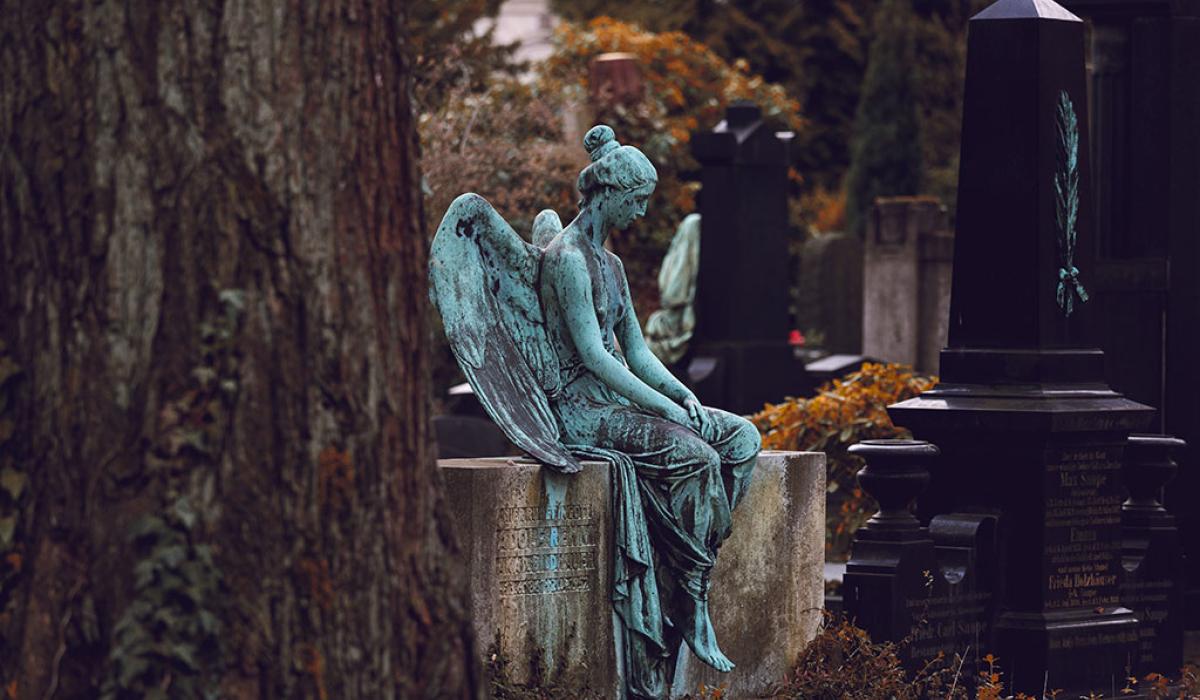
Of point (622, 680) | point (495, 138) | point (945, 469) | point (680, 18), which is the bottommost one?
point (622, 680)

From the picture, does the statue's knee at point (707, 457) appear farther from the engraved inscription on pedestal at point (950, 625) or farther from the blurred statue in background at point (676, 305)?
the blurred statue in background at point (676, 305)

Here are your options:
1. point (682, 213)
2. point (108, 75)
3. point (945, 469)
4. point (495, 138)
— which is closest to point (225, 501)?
point (108, 75)

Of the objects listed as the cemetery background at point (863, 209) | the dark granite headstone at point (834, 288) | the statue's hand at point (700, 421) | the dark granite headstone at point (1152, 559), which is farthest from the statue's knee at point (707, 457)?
the dark granite headstone at point (834, 288)

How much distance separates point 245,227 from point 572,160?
1341 centimetres

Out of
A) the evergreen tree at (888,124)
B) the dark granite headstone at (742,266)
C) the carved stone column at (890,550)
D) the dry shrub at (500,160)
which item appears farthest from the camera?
the evergreen tree at (888,124)

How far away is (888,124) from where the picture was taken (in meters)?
31.5

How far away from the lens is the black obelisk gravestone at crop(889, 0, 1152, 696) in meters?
8.74

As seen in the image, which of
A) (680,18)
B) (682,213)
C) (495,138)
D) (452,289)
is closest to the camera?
(452,289)

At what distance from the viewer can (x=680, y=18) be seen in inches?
1366

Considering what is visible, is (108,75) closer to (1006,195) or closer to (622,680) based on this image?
(622,680)

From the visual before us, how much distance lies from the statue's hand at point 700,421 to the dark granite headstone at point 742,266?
8722 mm

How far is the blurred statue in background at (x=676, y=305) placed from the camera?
17.7m

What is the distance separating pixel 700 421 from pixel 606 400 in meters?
0.33

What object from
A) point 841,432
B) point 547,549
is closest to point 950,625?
point 547,549
